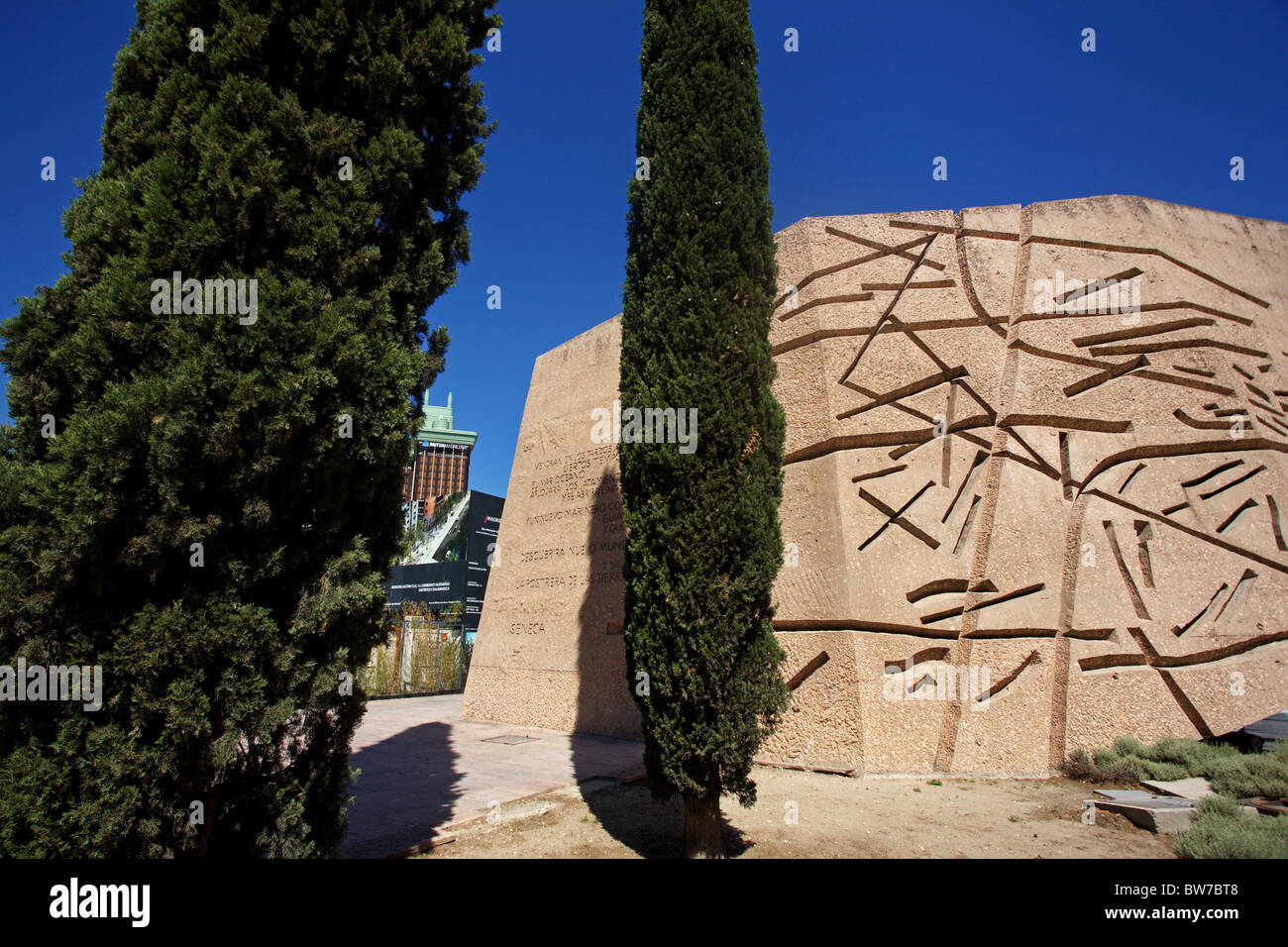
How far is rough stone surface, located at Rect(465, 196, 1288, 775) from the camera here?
5.99 meters

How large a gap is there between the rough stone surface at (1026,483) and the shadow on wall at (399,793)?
2.28 m

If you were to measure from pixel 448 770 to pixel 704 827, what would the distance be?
3.43 meters

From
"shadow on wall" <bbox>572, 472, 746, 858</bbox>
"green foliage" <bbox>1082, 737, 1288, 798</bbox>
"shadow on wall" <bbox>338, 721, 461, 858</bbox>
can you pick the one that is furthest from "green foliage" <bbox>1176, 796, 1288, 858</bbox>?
"shadow on wall" <bbox>338, 721, 461, 858</bbox>

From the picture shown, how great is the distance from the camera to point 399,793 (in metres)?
5.58

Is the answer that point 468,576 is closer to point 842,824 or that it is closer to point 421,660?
point 421,660

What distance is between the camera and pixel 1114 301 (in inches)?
276

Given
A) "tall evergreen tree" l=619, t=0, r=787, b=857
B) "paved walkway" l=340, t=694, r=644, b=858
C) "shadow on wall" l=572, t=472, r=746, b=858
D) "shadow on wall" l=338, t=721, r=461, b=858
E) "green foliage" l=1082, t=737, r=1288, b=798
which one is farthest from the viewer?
"shadow on wall" l=572, t=472, r=746, b=858

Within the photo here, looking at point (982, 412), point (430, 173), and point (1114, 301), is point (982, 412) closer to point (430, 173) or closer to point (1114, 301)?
point (1114, 301)

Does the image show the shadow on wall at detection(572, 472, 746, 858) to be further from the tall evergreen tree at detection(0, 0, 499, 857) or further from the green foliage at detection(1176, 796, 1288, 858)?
the green foliage at detection(1176, 796, 1288, 858)

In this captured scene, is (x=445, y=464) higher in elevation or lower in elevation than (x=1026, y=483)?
higher
